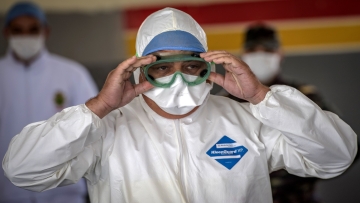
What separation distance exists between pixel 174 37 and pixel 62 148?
561 mm

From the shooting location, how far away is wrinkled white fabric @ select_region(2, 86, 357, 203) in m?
1.69

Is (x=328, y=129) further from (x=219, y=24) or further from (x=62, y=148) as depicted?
(x=219, y=24)

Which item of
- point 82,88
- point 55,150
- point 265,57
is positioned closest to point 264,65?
point 265,57

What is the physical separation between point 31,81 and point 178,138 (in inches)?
76.8

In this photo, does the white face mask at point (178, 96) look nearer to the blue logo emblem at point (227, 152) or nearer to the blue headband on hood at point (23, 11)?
the blue logo emblem at point (227, 152)

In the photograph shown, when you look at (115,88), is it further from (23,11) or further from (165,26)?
(23,11)

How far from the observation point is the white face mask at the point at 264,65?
3.40 metres

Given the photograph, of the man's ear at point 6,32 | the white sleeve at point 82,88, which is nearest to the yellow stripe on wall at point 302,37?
the white sleeve at point 82,88

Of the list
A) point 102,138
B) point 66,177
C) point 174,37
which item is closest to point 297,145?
point 174,37

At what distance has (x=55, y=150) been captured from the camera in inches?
65.4

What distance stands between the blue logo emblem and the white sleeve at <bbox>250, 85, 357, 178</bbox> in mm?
147

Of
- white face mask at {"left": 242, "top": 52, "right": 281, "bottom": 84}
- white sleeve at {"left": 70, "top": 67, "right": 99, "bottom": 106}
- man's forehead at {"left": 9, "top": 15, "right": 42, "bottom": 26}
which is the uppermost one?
man's forehead at {"left": 9, "top": 15, "right": 42, "bottom": 26}

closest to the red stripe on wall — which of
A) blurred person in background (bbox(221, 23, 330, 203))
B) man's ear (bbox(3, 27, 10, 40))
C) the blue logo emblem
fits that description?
blurred person in background (bbox(221, 23, 330, 203))

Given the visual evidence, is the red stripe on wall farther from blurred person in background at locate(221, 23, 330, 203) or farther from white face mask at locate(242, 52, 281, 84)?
white face mask at locate(242, 52, 281, 84)
